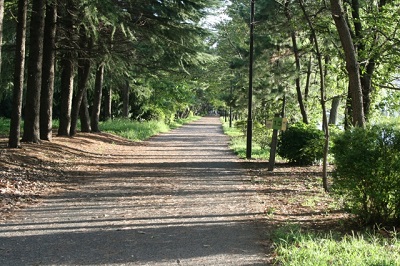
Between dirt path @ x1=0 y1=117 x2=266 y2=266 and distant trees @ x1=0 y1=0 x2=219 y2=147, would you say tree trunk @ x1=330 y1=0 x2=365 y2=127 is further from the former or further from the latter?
distant trees @ x1=0 y1=0 x2=219 y2=147

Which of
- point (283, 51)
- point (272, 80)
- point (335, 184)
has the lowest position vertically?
point (335, 184)

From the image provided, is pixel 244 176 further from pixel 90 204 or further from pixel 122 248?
pixel 122 248

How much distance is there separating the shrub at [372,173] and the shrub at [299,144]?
26.6ft

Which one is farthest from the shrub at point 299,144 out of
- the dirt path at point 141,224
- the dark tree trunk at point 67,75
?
the dark tree trunk at point 67,75

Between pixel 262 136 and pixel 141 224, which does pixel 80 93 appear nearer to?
pixel 262 136

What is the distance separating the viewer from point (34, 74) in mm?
14992

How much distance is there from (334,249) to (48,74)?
1379 centimetres

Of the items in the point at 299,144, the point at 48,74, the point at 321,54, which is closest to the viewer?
the point at 321,54

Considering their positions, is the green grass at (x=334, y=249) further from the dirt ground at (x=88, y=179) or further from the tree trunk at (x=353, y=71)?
the tree trunk at (x=353, y=71)

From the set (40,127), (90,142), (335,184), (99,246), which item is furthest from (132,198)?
(90,142)

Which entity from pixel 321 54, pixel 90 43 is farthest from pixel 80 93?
pixel 321 54

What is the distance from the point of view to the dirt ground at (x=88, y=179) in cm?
780

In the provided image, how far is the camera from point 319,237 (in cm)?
606

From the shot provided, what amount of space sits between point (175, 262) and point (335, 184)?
3.15 meters
